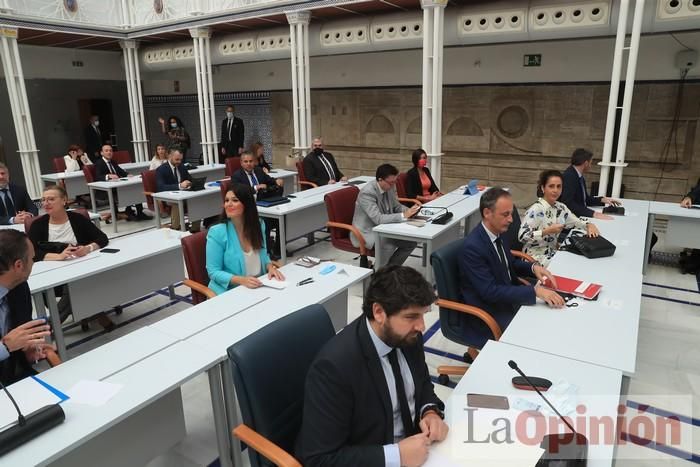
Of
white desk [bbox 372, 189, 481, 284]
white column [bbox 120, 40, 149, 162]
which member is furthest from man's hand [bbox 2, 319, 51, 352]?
white column [bbox 120, 40, 149, 162]

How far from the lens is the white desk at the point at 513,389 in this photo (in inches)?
61.1

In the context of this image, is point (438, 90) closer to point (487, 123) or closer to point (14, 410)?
point (487, 123)

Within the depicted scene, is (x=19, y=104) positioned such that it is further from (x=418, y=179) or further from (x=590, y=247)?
(x=590, y=247)

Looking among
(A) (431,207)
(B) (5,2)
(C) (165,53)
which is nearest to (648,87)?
(A) (431,207)

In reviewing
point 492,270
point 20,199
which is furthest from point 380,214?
point 20,199

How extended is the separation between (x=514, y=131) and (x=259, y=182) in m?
4.64

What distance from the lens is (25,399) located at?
183 centimetres

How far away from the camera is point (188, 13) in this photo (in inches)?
356

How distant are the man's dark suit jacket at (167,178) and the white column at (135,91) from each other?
4779 mm

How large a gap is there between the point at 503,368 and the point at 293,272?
1630mm

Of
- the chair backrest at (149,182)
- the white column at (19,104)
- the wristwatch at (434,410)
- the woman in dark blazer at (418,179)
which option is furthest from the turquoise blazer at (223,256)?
the white column at (19,104)

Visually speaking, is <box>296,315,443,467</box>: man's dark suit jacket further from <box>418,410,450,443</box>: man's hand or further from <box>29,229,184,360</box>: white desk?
<box>29,229,184,360</box>: white desk

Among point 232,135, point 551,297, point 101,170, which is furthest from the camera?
point 232,135

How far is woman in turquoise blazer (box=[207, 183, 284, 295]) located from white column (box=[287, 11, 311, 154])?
5.55 metres
